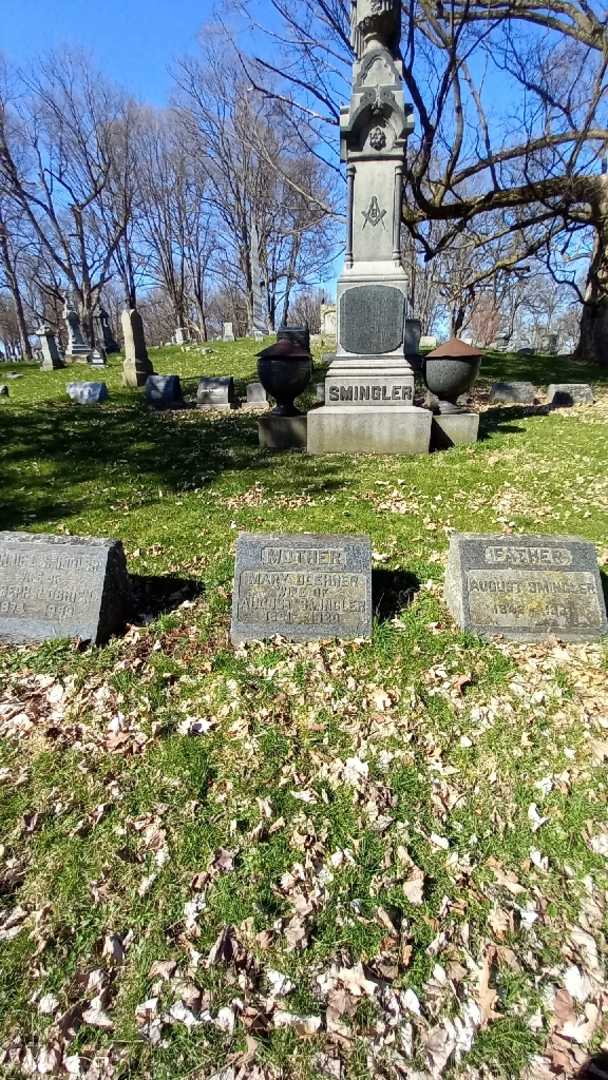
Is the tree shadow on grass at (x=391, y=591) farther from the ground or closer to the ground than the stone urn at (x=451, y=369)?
closer to the ground

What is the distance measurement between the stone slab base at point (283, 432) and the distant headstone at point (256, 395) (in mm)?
4529

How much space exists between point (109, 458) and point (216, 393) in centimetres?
508

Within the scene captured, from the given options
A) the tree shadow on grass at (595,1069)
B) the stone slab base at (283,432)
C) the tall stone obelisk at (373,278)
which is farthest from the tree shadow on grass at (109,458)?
the tree shadow on grass at (595,1069)

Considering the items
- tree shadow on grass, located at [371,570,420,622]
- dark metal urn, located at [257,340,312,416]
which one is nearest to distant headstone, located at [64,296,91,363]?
dark metal urn, located at [257,340,312,416]

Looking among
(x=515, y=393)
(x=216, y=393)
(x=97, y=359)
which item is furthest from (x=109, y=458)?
(x=97, y=359)

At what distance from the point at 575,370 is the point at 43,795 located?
17606mm

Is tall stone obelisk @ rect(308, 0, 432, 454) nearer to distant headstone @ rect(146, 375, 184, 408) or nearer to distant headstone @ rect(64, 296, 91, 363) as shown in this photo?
distant headstone @ rect(146, 375, 184, 408)

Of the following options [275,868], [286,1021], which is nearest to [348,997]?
[286,1021]

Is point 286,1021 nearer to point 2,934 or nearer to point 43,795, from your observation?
point 2,934

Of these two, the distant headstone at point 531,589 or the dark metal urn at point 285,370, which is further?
the dark metal urn at point 285,370

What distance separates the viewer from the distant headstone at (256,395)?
12.8 meters

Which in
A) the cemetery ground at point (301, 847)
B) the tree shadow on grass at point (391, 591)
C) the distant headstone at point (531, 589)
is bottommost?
the cemetery ground at point (301, 847)

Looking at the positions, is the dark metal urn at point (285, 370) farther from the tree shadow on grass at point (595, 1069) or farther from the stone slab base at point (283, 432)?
the tree shadow on grass at point (595, 1069)

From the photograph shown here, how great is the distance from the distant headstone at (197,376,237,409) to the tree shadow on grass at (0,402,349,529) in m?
1.21
